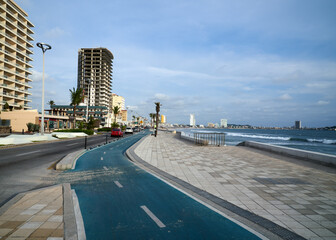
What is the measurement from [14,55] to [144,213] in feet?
256

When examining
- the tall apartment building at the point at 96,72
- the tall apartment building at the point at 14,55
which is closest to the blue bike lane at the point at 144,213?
the tall apartment building at the point at 14,55

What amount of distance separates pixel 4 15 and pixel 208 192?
260 feet

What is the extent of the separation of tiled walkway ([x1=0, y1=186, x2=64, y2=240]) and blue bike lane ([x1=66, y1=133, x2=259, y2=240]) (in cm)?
57

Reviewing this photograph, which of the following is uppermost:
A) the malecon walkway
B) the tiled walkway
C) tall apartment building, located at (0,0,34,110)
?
tall apartment building, located at (0,0,34,110)

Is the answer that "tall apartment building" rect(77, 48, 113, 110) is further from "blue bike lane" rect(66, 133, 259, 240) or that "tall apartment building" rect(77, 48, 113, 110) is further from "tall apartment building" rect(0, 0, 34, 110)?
"blue bike lane" rect(66, 133, 259, 240)

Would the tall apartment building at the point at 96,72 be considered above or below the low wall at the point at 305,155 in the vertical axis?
above

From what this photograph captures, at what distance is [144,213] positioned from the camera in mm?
4715

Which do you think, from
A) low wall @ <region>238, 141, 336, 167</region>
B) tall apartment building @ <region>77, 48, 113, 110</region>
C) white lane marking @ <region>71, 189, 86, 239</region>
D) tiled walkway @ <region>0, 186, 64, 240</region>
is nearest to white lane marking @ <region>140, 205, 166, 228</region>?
white lane marking @ <region>71, 189, 86, 239</region>

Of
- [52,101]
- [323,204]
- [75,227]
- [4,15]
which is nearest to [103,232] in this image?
[75,227]

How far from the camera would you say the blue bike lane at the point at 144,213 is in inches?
151

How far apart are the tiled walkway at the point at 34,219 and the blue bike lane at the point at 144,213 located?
57 cm

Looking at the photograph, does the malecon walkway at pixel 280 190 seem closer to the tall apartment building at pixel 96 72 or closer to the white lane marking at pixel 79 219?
the white lane marking at pixel 79 219

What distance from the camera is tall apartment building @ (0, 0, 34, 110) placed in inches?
2234

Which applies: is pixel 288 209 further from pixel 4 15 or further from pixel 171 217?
pixel 4 15
